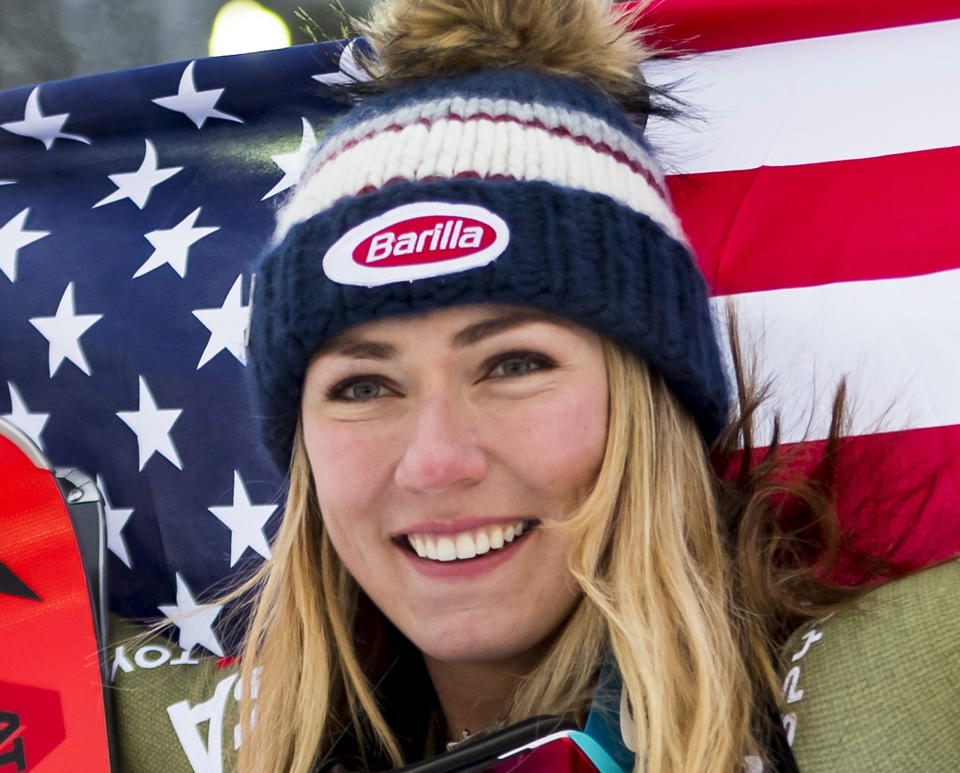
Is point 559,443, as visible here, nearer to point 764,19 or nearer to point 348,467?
point 348,467

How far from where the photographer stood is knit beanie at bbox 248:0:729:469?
5.40 feet

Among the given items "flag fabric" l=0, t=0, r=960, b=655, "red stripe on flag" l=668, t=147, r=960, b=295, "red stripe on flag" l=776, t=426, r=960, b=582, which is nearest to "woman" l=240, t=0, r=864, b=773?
"red stripe on flag" l=776, t=426, r=960, b=582

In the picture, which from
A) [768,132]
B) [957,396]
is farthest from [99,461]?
[957,396]

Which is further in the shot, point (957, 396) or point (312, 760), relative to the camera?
point (957, 396)

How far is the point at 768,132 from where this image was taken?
2.39m

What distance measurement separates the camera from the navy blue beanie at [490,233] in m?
1.64

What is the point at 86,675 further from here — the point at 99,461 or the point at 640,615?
the point at 640,615

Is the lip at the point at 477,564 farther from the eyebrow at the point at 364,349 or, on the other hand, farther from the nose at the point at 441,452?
the eyebrow at the point at 364,349

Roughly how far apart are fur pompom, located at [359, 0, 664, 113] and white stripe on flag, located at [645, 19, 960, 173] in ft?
1.24

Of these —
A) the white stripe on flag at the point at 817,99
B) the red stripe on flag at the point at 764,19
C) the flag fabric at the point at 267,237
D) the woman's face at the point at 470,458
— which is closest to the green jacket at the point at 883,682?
the woman's face at the point at 470,458

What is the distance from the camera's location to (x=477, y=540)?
169 centimetres

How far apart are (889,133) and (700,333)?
81cm

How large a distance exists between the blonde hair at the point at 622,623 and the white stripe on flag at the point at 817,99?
2.71ft

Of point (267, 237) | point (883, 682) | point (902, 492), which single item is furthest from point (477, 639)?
point (267, 237)
